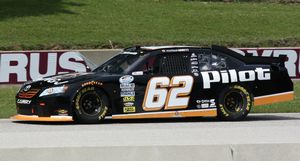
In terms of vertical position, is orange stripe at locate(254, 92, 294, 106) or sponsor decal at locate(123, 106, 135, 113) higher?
orange stripe at locate(254, 92, 294, 106)

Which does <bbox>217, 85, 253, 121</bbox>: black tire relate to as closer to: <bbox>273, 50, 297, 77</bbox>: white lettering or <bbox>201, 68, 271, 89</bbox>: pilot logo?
<bbox>201, 68, 271, 89</bbox>: pilot logo

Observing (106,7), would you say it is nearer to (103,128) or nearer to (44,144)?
(103,128)

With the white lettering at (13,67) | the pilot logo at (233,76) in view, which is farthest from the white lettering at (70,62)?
the pilot logo at (233,76)

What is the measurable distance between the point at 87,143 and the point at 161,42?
16055 mm

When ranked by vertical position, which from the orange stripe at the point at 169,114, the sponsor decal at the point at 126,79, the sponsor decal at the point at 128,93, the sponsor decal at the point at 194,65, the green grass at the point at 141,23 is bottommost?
the orange stripe at the point at 169,114

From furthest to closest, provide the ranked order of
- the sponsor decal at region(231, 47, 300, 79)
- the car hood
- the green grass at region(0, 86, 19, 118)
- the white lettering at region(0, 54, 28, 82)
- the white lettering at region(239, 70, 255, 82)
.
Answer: the sponsor decal at region(231, 47, 300, 79) < the white lettering at region(0, 54, 28, 82) < the green grass at region(0, 86, 19, 118) < the white lettering at region(239, 70, 255, 82) < the car hood

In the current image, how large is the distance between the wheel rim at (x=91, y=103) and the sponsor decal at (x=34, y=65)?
7.11 m

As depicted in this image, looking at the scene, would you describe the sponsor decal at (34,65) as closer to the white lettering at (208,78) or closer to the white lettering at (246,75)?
the white lettering at (208,78)

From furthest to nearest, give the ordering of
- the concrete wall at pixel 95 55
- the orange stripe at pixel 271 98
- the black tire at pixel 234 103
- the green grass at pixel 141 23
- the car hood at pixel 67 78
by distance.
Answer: the green grass at pixel 141 23
the concrete wall at pixel 95 55
the orange stripe at pixel 271 98
the black tire at pixel 234 103
the car hood at pixel 67 78

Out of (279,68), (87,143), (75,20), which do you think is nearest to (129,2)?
(75,20)

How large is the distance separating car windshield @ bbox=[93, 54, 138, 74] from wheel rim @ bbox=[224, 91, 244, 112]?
1948mm

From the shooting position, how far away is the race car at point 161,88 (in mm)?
12297

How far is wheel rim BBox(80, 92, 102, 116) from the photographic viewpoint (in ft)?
40.6

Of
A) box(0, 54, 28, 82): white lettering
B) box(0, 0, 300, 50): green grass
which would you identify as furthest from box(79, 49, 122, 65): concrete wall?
box(0, 0, 300, 50): green grass
